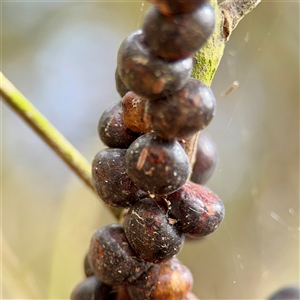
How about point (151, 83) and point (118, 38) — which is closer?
point (151, 83)

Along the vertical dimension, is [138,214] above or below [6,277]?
above

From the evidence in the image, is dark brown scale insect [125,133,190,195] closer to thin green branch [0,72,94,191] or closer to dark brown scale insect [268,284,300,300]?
thin green branch [0,72,94,191]

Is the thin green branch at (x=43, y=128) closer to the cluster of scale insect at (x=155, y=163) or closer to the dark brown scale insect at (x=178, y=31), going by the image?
the cluster of scale insect at (x=155, y=163)

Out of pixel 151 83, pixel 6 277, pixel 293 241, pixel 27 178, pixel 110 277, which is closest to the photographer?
pixel 151 83

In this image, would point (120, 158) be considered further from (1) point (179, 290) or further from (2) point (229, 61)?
(2) point (229, 61)

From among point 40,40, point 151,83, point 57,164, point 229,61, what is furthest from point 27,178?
point 151,83

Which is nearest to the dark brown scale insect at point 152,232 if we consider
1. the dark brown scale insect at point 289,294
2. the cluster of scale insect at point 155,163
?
the cluster of scale insect at point 155,163

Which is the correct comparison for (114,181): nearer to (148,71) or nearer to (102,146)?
(148,71)

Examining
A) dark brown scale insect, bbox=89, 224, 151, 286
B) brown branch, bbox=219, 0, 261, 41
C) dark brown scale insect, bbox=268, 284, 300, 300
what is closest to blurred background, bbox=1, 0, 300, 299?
dark brown scale insect, bbox=268, 284, 300, 300
